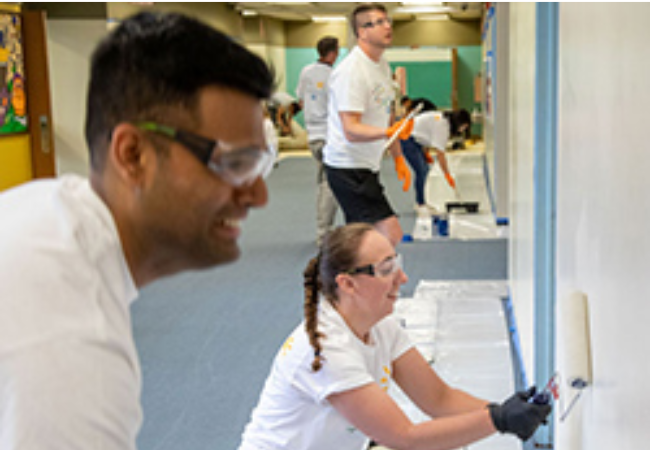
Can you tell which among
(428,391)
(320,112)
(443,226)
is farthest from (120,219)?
(443,226)

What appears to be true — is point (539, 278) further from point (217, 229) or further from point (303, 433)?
point (217, 229)

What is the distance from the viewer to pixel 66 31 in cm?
890

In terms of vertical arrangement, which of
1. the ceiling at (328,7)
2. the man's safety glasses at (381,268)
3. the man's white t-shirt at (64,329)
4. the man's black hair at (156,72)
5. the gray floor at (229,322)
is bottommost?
the gray floor at (229,322)

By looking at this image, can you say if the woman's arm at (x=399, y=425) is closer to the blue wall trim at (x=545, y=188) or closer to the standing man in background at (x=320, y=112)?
the blue wall trim at (x=545, y=188)

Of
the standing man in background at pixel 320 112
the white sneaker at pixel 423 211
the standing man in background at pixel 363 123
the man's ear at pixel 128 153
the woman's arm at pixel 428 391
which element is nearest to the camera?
the man's ear at pixel 128 153

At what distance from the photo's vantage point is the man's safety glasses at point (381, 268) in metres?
2.27

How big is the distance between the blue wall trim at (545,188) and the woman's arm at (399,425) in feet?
3.12

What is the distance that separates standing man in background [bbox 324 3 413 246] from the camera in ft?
14.5

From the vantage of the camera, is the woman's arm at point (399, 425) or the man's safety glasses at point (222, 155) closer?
the man's safety glasses at point (222, 155)

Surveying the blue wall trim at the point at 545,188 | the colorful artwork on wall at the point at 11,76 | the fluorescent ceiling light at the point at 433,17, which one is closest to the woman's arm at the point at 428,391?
the blue wall trim at the point at 545,188

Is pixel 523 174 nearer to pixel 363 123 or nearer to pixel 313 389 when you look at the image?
pixel 363 123

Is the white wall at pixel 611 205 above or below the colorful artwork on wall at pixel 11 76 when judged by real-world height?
below

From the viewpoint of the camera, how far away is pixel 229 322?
4918mm

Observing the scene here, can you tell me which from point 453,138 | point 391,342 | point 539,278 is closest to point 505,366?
point 539,278
